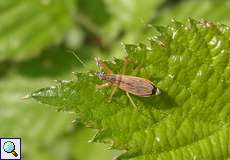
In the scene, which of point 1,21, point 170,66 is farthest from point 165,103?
point 1,21

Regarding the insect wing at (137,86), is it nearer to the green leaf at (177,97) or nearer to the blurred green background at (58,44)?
the green leaf at (177,97)

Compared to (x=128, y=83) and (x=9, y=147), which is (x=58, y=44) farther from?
(x=128, y=83)

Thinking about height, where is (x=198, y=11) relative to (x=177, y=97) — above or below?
above

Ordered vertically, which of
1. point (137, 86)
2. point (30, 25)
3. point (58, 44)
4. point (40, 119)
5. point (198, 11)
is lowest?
point (137, 86)

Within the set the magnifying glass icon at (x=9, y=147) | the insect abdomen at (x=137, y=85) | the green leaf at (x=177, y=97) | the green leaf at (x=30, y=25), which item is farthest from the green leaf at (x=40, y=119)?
the green leaf at (x=177, y=97)

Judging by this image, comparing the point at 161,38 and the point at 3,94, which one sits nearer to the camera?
the point at 161,38

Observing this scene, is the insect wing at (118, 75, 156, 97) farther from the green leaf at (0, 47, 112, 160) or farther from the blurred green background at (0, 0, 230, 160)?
the green leaf at (0, 47, 112, 160)

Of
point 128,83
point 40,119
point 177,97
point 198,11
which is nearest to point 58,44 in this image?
point 40,119

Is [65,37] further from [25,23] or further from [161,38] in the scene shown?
[161,38]
